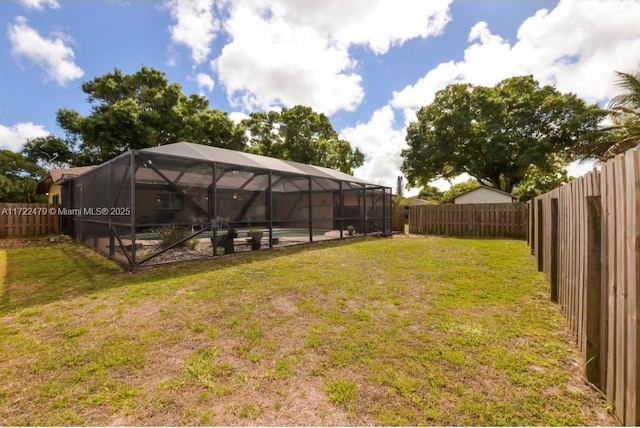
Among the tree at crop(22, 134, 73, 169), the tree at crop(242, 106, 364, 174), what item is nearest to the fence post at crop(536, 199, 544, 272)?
the tree at crop(242, 106, 364, 174)

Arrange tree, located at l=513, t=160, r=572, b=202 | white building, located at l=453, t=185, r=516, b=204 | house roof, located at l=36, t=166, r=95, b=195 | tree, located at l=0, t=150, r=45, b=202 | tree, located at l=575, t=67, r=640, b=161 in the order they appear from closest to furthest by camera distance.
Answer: tree, located at l=575, t=67, r=640, b=161 → house roof, located at l=36, t=166, r=95, b=195 → tree, located at l=0, t=150, r=45, b=202 → white building, located at l=453, t=185, r=516, b=204 → tree, located at l=513, t=160, r=572, b=202

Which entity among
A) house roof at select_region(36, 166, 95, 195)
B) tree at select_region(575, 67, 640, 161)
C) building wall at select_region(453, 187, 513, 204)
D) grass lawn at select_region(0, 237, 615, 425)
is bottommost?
grass lawn at select_region(0, 237, 615, 425)

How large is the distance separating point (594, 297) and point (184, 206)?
6.23m

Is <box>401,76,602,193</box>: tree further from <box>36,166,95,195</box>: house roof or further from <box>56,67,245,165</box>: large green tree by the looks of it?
<box>36,166,95,195</box>: house roof

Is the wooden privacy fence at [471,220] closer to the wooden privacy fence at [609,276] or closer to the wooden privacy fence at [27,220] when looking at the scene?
the wooden privacy fence at [609,276]

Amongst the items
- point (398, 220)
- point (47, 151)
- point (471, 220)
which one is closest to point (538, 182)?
point (471, 220)

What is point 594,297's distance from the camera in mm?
1871

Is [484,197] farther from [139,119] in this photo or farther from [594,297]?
[139,119]

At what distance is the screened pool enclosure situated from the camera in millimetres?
5316

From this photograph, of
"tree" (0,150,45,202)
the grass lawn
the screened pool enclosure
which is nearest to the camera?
the grass lawn

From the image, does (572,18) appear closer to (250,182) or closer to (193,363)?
(250,182)

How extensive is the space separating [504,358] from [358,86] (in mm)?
14130

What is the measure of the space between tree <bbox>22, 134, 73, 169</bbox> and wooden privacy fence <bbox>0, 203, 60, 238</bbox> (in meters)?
14.4

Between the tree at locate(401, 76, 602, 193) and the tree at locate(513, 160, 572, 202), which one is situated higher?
the tree at locate(401, 76, 602, 193)
